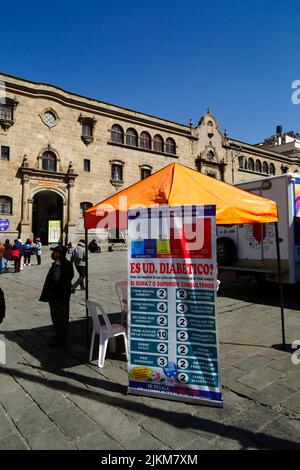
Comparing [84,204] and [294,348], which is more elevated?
[84,204]

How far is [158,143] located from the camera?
116 ft

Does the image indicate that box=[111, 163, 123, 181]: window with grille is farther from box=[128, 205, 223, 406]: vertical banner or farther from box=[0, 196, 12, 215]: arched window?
box=[128, 205, 223, 406]: vertical banner

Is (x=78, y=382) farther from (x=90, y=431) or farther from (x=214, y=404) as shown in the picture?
(x=214, y=404)

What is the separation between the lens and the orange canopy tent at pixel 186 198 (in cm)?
427

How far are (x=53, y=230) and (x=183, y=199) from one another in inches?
942

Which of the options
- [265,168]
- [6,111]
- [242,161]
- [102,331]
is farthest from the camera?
[265,168]

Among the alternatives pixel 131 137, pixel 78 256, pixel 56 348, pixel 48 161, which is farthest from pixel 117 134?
pixel 56 348

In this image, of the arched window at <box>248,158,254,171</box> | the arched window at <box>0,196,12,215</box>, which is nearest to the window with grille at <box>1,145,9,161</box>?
the arched window at <box>0,196,12,215</box>

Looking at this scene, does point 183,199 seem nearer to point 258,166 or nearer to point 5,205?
point 5,205

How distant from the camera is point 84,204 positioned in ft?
98.3

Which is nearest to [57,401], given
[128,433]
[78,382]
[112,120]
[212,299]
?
[78,382]

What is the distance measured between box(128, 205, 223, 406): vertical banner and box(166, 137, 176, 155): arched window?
33.6 metres

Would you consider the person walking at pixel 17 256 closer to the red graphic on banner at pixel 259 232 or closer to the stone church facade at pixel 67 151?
the stone church facade at pixel 67 151

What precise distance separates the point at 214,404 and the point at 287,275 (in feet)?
19.2
